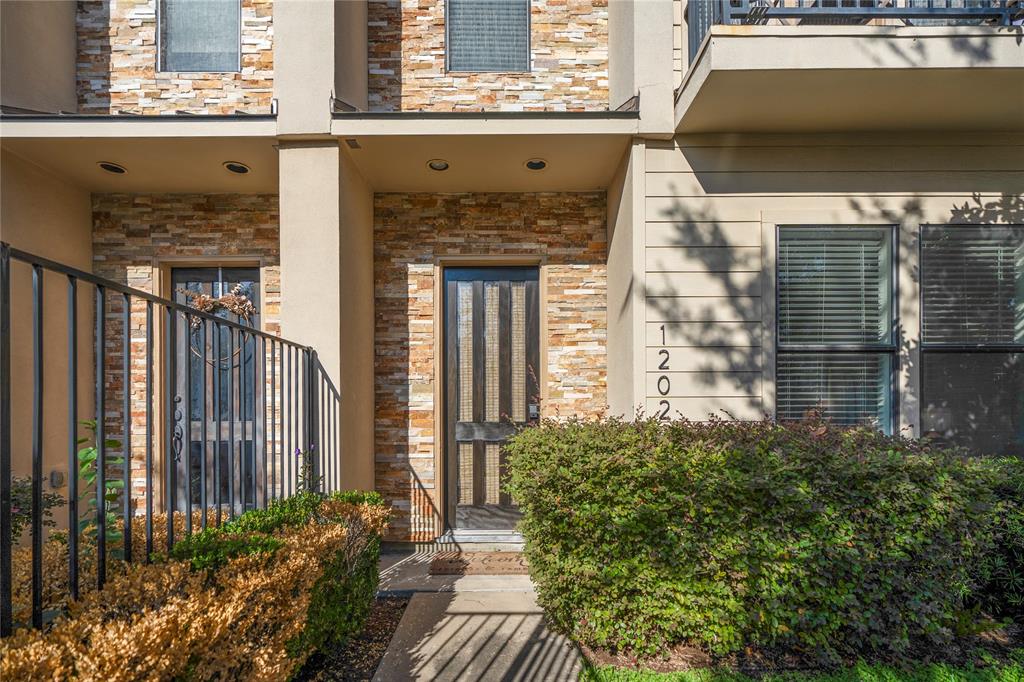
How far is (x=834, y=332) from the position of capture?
356 centimetres

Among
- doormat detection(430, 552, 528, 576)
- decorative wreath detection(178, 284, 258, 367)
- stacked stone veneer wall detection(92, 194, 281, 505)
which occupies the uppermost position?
stacked stone veneer wall detection(92, 194, 281, 505)

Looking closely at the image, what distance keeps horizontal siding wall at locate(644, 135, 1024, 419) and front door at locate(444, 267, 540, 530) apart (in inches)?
49.8

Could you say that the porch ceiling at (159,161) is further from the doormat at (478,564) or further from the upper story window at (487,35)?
the doormat at (478,564)

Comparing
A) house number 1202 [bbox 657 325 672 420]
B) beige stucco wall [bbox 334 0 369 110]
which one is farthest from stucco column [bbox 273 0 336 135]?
house number 1202 [bbox 657 325 672 420]

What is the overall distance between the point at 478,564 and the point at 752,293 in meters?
2.88

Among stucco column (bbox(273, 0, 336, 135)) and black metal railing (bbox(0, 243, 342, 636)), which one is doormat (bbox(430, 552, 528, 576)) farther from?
stucco column (bbox(273, 0, 336, 135))

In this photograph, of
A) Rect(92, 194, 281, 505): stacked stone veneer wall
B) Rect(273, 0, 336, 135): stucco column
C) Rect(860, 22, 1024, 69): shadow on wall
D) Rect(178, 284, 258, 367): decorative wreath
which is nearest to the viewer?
Rect(860, 22, 1024, 69): shadow on wall

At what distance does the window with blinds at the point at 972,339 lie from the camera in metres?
3.53

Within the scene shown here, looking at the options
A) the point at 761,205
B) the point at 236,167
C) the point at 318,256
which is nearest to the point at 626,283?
the point at 761,205

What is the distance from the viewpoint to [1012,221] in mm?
3537

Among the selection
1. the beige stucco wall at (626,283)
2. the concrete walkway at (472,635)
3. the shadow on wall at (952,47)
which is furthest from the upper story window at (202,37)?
the shadow on wall at (952,47)

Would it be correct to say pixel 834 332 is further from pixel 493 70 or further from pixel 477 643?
pixel 493 70

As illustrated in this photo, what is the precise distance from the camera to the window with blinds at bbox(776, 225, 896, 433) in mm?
3549

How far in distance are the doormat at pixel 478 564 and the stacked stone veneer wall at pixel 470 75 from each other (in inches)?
147
